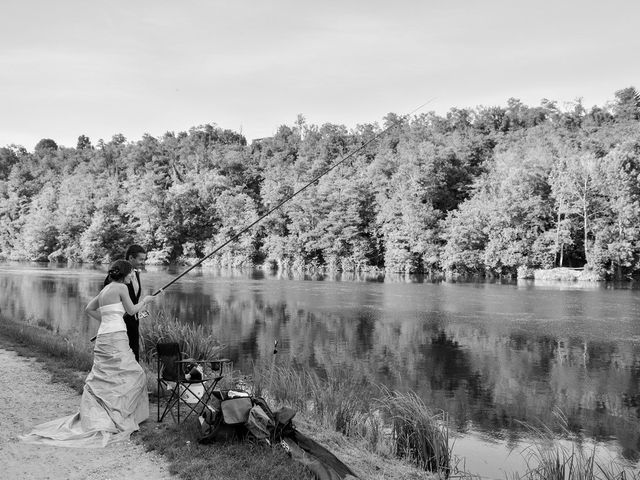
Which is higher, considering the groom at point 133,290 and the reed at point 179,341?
the groom at point 133,290

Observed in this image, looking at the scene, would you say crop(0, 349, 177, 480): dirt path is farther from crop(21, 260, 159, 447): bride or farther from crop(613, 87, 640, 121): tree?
crop(613, 87, 640, 121): tree

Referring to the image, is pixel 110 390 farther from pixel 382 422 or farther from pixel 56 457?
pixel 382 422

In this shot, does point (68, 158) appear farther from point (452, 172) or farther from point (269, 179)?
point (452, 172)

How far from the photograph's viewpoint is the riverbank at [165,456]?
3896 millimetres

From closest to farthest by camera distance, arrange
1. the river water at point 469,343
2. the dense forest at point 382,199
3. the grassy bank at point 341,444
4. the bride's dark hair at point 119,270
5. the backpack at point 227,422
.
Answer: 1. the grassy bank at point 341,444
2. the backpack at point 227,422
3. the bride's dark hair at point 119,270
4. the river water at point 469,343
5. the dense forest at point 382,199

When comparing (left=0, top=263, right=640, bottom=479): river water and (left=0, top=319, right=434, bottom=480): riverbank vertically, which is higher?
(left=0, top=319, right=434, bottom=480): riverbank

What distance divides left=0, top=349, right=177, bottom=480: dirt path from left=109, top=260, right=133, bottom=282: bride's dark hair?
1441mm

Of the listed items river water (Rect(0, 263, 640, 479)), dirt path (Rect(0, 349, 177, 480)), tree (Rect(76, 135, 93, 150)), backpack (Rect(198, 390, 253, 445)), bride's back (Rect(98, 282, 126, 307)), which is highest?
tree (Rect(76, 135, 93, 150))

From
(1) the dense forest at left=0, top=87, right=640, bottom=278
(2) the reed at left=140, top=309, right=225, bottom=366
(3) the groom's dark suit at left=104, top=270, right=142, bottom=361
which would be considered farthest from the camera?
(1) the dense forest at left=0, top=87, right=640, bottom=278

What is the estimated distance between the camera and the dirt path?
385 centimetres

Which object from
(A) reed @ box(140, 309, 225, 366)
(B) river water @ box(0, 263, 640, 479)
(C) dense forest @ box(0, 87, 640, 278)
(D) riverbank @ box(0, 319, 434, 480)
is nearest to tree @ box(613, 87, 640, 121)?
(C) dense forest @ box(0, 87, 640, 278)

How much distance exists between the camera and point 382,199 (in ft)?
161

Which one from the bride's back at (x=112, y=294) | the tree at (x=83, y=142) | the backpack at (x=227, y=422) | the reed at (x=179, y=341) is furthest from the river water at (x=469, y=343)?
the tree at (x=83, y=142)

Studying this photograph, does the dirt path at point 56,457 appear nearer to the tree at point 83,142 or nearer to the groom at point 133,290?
the groom at point 133,290
